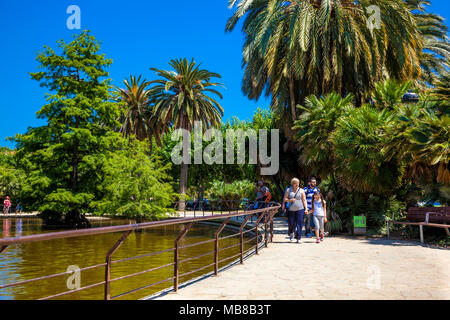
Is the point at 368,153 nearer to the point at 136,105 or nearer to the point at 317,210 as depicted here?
the point at 317,210

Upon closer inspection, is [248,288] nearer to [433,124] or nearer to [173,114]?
[433,124]

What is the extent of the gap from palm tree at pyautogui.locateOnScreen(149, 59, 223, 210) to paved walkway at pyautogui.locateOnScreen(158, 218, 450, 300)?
30353 millimetres

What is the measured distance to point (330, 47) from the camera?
A: 21719mm

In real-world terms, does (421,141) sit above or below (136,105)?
below

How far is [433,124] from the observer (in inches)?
483

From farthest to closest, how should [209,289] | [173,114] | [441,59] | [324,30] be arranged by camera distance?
[173,114], [441,59], [324,30], [209,289]

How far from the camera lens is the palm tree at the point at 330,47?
20438 mm

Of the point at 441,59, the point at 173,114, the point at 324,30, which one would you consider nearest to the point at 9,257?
the point at 324,30

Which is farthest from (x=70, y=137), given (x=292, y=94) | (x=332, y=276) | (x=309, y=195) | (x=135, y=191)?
(x=332, y=276)

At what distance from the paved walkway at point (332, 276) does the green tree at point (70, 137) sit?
20.1 m

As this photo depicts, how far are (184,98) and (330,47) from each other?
2149cm

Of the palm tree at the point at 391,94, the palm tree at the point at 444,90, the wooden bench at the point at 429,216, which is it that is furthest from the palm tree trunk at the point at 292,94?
the wooden bench at the point at 429,216

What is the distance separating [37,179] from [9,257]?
1452cm

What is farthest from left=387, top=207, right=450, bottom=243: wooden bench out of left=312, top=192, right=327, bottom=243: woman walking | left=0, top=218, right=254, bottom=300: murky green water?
left=0, top=218, right=254, bottom=300: murky green water
